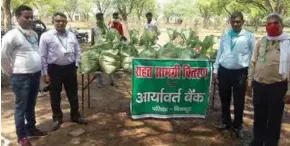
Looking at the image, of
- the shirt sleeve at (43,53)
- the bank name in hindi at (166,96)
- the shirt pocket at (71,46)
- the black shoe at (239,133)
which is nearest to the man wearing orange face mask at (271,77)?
the black shoe at (239,133)

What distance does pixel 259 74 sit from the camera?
12.2ft

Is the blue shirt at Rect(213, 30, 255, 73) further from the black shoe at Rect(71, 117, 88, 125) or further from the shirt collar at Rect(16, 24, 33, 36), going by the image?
the shirt collar at Rect(16, 24, 33, 36)

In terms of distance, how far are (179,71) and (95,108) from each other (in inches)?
71.5

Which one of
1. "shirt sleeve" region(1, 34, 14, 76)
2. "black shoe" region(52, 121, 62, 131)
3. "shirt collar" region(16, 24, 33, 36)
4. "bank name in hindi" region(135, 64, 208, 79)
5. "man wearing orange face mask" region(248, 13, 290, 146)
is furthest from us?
"bank name in hindi" region(135, 64, 208, 79)

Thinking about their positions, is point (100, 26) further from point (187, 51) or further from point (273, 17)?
point (273, 17)

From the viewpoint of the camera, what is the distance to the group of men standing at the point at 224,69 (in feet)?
11.9

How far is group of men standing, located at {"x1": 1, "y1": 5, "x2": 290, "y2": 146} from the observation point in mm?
3617

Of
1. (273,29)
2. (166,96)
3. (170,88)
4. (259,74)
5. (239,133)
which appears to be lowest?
(239,133)

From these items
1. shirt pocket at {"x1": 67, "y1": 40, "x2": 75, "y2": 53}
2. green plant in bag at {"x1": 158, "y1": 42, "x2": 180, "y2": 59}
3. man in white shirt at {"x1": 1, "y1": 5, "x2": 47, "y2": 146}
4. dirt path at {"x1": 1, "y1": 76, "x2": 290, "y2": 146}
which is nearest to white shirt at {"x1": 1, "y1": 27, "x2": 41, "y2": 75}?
man in white shirt at {"x1": 1, "y1": 5, "x2": 47, "y2": 146}

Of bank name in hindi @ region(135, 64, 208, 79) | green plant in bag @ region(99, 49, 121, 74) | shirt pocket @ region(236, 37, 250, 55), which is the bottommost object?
bank name in hindi @ region(135, 64, 208, 79)

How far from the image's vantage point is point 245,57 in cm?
436

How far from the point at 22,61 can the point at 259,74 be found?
269cm

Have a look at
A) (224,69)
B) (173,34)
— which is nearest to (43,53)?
(173,34)

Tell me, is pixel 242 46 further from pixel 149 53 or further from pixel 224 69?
pixel 149 53
